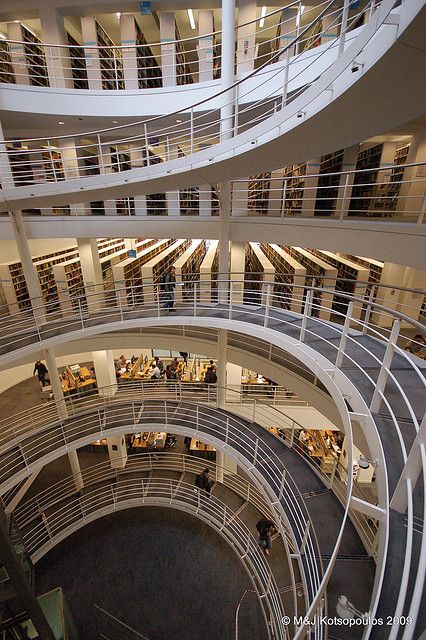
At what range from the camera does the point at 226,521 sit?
13.5 feet

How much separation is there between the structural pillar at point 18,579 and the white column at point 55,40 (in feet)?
16.2

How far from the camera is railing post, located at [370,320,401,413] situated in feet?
4.90

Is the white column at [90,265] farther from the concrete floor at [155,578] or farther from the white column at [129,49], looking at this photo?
the concrete floor at [155,578]

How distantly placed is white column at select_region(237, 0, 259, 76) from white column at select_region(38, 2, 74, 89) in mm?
2130

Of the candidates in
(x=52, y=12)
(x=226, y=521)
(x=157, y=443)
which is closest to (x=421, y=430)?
(x=226, y=521)

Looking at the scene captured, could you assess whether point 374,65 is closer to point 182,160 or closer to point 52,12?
point 182,160

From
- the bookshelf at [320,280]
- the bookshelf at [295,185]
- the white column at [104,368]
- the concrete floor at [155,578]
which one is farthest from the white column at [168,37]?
the concrete floor at [155,578]

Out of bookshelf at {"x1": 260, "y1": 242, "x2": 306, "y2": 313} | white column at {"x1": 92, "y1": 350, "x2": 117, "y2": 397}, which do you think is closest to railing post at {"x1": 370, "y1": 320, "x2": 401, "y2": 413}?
bookshelf at {"x1": 260, "y1": 242, "x2": 306, "y2": 313}

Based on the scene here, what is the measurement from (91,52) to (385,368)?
5433 millimetres

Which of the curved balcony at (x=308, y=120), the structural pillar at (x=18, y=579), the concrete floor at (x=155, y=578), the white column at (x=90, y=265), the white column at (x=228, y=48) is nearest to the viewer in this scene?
the curved balcony at (x=308, y=120)

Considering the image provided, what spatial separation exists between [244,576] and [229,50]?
5.86 metres

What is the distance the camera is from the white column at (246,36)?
365 centimetres

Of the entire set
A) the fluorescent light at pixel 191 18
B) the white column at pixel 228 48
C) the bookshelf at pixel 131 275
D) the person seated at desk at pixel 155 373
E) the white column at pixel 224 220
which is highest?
the fluorescent light at pixel 191 18

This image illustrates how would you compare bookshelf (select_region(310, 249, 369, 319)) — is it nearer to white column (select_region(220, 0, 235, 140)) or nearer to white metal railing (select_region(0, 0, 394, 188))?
white metal railing (select_region(0, 0, 394, 188))
